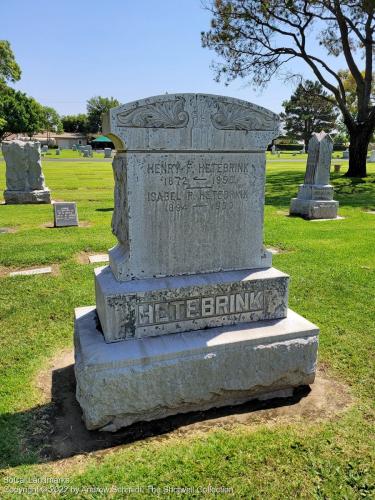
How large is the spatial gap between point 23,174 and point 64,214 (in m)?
4.91

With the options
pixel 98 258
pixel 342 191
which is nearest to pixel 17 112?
pixel 342 191

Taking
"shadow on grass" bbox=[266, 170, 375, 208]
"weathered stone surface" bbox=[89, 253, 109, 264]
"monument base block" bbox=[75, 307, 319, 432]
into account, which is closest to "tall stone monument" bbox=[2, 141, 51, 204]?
"weathered stone surface" bbox=[89, 253, 109, 264]

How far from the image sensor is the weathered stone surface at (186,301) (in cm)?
311

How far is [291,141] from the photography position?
Answer: 82062mm

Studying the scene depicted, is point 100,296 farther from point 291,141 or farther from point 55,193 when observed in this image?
point 291,141

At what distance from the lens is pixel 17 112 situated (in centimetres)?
6044

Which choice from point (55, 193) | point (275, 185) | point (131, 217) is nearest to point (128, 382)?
point (131, 217)

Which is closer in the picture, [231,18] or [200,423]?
[200,423]

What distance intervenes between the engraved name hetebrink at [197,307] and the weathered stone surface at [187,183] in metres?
0.27

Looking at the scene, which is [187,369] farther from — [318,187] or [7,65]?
[7,65]

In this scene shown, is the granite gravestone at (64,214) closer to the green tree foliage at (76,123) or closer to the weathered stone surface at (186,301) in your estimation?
the weathered stone surface at (186,301)

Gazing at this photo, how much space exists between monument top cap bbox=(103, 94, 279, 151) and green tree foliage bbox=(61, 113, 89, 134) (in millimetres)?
99200

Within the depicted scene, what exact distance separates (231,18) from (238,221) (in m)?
19.9

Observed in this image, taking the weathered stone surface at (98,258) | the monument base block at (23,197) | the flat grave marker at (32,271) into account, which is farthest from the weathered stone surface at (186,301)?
the monument base block at (23,197)
